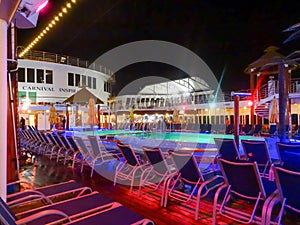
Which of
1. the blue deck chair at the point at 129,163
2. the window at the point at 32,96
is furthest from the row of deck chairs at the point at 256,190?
the window at the point at 32,96

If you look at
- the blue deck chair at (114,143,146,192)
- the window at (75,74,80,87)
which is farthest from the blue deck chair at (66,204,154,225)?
the window at (75,74,80,87)

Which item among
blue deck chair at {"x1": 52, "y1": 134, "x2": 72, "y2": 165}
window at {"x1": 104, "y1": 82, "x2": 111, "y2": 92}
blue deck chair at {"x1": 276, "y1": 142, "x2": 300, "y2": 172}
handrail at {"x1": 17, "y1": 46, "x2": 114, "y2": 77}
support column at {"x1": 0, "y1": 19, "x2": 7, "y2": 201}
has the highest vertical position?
handrail at {"x1": 17, "y1": 46, "x2": 114, "y2": 77}

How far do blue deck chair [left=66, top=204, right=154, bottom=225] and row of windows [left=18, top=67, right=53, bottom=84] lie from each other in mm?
20280

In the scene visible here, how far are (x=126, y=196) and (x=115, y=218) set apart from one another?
5.78 ft

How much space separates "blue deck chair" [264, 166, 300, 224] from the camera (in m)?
2.34

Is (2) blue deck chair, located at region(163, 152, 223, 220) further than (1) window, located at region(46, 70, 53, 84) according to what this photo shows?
No

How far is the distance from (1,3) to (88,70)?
23.3 meters

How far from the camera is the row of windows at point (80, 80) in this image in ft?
76.1

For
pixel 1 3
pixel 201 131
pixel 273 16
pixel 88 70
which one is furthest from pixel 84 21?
pixel 88 70

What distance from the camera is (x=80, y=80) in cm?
2397

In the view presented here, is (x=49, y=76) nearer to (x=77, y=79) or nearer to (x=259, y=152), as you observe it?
(x=77, y=79)

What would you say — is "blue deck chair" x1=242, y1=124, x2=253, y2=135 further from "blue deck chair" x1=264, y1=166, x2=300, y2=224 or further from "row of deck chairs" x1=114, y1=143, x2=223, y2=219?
"blue deck chair" x1=264, y1=166, x2=300, y2=224

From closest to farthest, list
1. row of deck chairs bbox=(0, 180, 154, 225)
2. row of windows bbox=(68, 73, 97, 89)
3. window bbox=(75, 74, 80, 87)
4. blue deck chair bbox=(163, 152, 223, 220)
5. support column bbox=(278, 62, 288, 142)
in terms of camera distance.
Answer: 1. row of deck chairs bbox=(0, 180, 154, 225)
2. blue deck chair bbox=(163, 152, 223, 220)
3. support column bbox=(278, 62, 288, 142)
4. row of windows bbox=(68, 73, 97, 89)
5. window bbox=(75, 74, 80, 87)

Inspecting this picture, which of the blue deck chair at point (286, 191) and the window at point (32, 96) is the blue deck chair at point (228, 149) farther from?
the window at point (32, 96)
